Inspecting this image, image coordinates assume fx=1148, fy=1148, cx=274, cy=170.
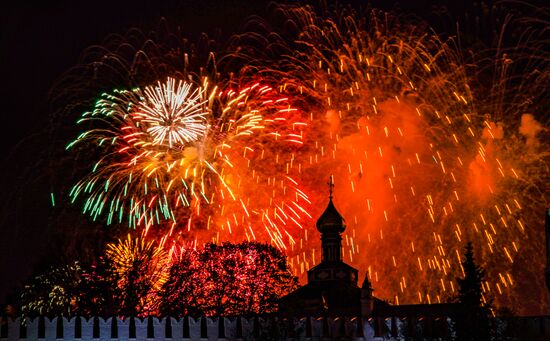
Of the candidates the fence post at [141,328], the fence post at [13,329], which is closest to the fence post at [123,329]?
the fence post at [141,328]

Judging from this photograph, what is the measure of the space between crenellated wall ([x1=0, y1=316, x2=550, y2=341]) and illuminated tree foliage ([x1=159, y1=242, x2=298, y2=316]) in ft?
56.8

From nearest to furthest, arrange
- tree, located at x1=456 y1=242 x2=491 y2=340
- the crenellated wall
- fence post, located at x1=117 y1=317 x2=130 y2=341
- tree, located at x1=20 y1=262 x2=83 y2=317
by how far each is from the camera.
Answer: tree, located at x1=456 y1=242 x2=491 y2=340 < the crenellated wall < fence post, located at x1=117 y1=317 x2=130 y2=341 < tree, located at x1=20 y1=262 x2=83 y2=317

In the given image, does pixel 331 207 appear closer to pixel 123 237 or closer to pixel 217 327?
pixel 123 237

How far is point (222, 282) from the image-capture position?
69.1m

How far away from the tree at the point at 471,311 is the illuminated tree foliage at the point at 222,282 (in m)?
23.1

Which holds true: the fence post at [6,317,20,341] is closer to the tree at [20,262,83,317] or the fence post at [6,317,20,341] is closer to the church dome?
the tree at [20,262,83,317]

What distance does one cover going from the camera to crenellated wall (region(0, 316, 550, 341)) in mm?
48406

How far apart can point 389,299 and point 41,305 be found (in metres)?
24.6


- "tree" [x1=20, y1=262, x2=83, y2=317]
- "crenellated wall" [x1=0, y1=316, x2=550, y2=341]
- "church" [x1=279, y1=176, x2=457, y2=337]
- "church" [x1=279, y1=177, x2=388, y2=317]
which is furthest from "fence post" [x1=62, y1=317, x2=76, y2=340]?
"church" [x1=279, y1=177, x2=388, y2=317]

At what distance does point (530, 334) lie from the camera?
46.9m

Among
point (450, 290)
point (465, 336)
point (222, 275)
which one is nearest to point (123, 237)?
point (222, 275)

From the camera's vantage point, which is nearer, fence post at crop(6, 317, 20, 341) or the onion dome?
fence post at crop(6, 317, 20, 341)

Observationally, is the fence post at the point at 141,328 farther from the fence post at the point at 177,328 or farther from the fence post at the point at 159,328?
the fence post at the point at 177,328

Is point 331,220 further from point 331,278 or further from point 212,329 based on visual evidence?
point 212,329
